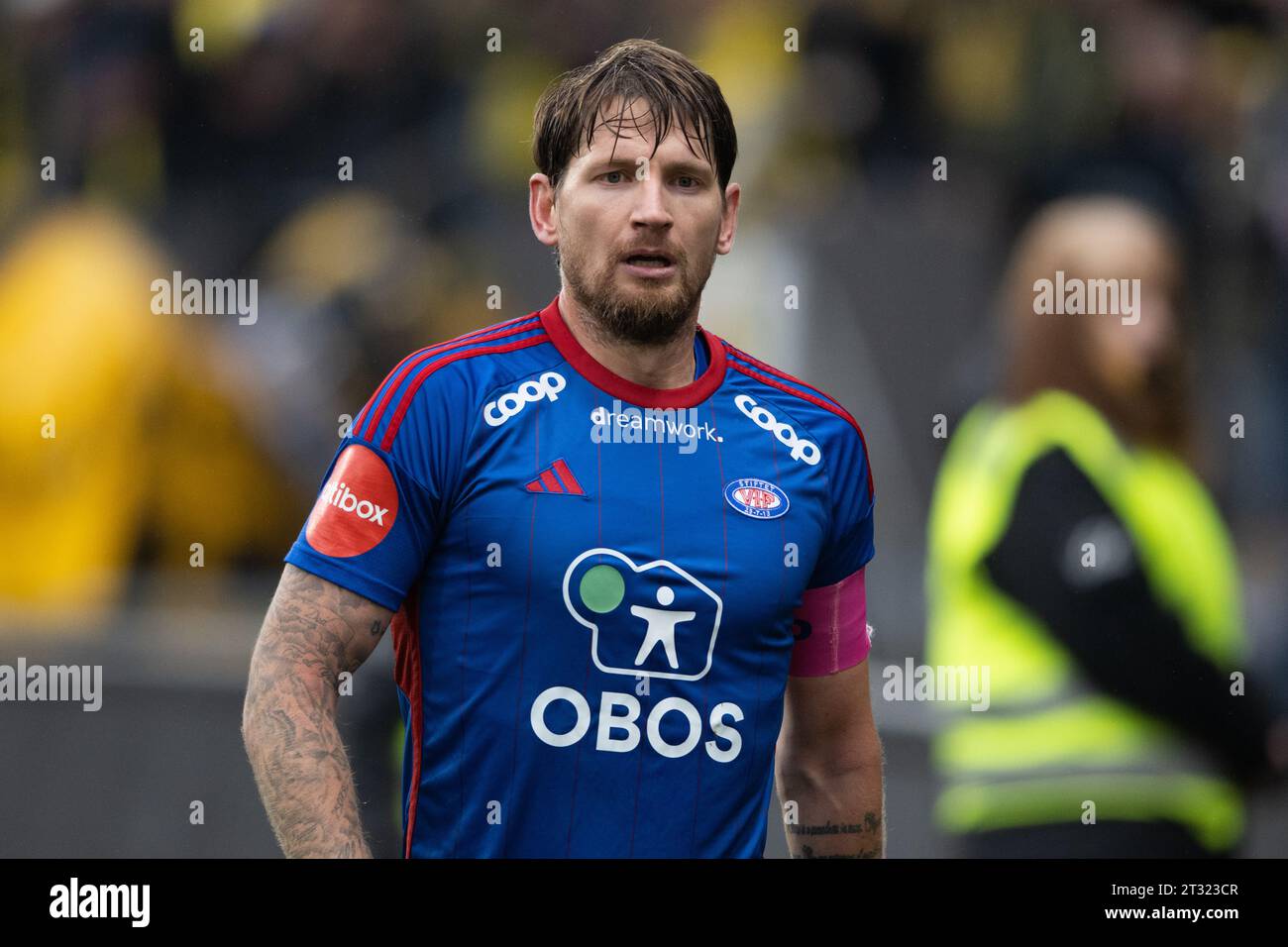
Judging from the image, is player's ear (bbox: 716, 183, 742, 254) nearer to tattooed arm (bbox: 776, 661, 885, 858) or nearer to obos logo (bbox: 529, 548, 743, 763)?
obos logo (bbox: 529, 548, 743, 763)

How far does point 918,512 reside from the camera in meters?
5.41

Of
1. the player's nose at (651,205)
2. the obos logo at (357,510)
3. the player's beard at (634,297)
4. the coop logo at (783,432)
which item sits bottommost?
the obos logo at (357,510)

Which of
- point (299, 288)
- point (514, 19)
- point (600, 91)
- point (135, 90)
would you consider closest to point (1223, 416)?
point (514, 19)

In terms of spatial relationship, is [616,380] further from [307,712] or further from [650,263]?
[307,712]

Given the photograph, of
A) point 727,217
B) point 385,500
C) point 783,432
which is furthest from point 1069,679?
point 385,500

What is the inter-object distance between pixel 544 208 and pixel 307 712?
92 centimetres

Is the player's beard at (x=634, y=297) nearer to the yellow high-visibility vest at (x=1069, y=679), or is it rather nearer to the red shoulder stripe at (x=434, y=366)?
the red shoulder stripe at (x=434, y=366)

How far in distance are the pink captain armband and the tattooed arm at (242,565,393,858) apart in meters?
0.73

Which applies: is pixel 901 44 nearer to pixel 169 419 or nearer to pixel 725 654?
pixel 169 419

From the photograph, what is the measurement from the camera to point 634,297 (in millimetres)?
2408

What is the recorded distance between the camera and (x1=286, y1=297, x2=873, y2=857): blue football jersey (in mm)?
2260

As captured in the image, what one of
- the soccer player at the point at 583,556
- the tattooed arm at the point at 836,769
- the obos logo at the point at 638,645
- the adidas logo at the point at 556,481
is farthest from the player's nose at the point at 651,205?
the tattooed arm at the point at 836,769

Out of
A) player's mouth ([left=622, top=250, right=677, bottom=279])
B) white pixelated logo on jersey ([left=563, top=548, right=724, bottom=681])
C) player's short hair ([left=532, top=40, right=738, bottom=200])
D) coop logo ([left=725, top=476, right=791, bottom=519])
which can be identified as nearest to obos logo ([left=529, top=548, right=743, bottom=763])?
white pixelated logo on jersey ([left=563, top=548, right=724, bottom=681])

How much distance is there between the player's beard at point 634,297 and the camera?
94.9 inches
